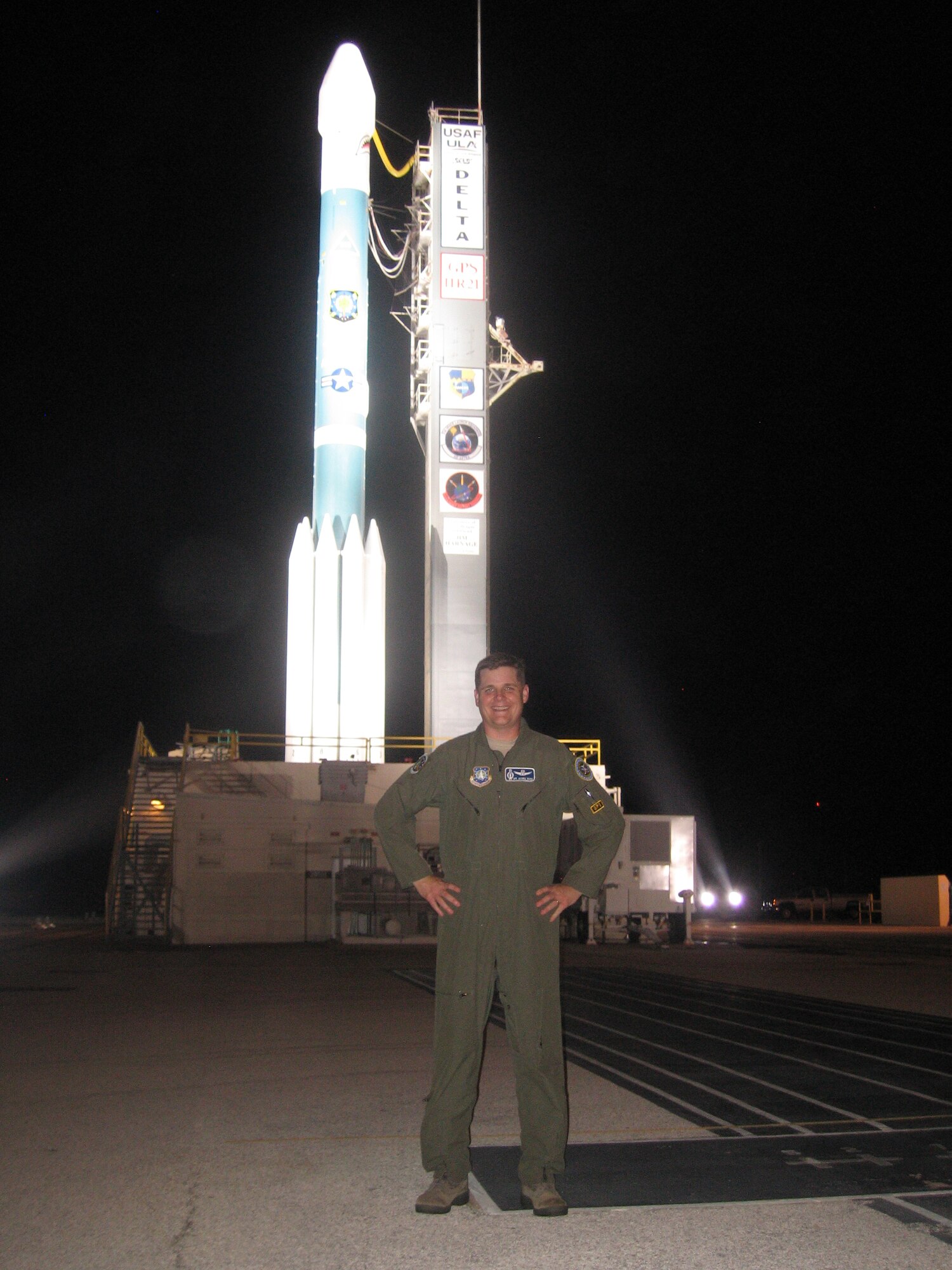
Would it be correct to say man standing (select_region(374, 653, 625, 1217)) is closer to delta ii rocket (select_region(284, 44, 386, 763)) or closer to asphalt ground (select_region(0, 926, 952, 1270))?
asphalt ground (select_region(0, 926, 952, 1270))

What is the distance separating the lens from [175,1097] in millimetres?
6688

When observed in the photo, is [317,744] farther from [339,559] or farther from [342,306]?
[342,306]

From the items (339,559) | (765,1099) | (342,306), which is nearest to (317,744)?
(339,559)

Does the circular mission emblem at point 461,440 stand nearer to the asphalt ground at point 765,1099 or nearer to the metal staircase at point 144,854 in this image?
the metal staircase at point 144,854

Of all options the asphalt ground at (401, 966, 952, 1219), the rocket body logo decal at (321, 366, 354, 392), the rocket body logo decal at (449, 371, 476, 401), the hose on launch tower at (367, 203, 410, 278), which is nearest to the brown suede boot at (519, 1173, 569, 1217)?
the asphalt ground at (401, 966, 952, 1219)

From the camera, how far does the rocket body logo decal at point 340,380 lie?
105ft

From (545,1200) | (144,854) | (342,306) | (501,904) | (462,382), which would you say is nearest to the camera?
(545,1200)

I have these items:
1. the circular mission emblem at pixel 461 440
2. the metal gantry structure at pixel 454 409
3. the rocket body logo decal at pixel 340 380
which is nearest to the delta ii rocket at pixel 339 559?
the rocket body logo decal at pixel 340 380

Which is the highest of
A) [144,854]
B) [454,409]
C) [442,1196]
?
[454,409]

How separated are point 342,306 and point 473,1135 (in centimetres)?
2944

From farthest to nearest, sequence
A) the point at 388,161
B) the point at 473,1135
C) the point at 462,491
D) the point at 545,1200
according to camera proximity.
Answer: the point at 388,161, the point at 462,491, the point at 473,1135, the point at 545,1200

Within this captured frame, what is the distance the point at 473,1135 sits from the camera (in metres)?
5.66

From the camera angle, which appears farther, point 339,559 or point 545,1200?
point 339,559

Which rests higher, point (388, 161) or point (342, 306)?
point (388, 161)
